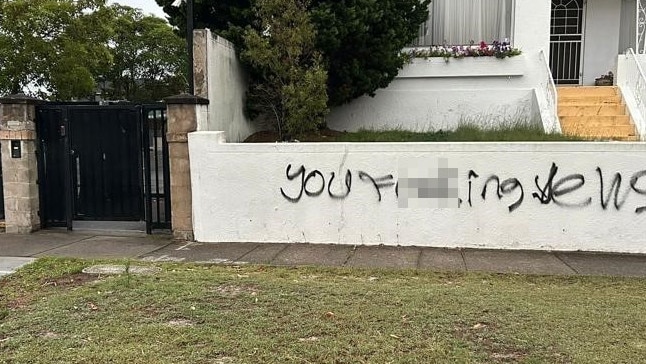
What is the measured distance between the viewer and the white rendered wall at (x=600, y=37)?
45.9ft

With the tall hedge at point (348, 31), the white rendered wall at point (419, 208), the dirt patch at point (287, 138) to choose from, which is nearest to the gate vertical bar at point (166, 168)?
the white rendered wall at point (419, 208)

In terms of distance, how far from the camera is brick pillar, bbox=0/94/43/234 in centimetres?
899

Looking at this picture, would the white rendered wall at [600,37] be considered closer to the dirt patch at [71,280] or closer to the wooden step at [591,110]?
the wooden step at [591,110]

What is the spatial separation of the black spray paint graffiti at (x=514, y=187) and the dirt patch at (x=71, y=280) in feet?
9.42

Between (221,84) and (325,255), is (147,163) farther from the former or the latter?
(325,255)

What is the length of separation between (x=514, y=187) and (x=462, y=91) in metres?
5.40

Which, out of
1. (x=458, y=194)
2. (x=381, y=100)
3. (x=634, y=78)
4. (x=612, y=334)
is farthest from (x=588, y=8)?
(x=612, y=334)

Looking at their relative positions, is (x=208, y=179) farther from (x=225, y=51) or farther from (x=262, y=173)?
(x=225, y=51)

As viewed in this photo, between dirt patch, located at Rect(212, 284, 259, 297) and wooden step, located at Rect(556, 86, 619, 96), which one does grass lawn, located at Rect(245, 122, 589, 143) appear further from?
dirt patch, located at Rect(212, 284, 259, 297)

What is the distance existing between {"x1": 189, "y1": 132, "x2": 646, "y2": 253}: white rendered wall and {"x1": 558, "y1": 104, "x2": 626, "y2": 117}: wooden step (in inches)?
169

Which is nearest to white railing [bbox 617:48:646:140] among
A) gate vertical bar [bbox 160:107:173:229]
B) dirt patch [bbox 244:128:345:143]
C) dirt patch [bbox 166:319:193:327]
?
dirt patch [bbox 244:128:345:143]

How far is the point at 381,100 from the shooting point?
1280 centimetres

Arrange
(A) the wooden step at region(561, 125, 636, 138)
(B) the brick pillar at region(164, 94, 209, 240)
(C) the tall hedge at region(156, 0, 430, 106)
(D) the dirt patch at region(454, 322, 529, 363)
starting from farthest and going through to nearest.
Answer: (A) the wooden step at region(561, 125, 636, 138) → (C) the tall hedge at region(156, 0, 430, 106) → (B) the brick pillar at region(164, 94, 209, 240) → (D) the dirt patch at region(454, 322, 529, 363)

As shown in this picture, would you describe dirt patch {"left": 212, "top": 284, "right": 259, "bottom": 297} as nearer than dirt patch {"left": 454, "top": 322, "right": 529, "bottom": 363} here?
No
